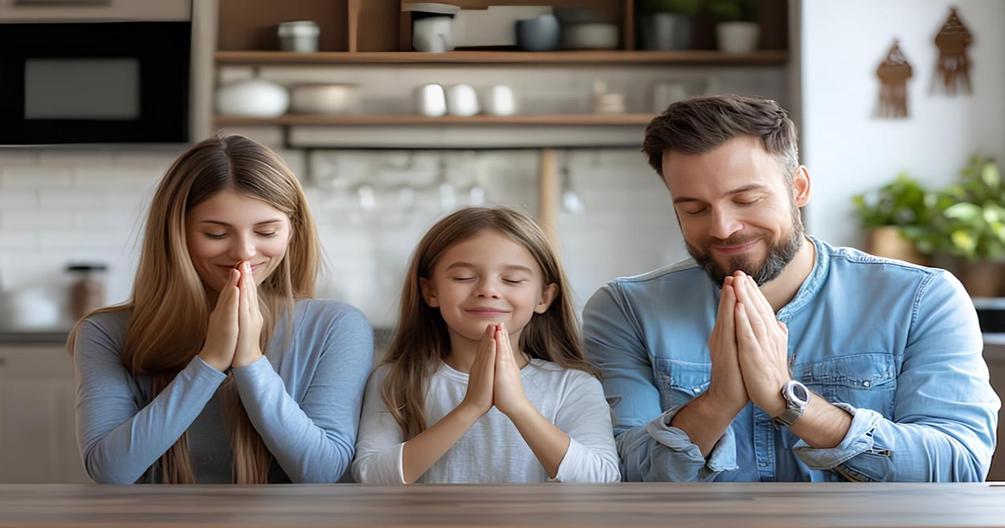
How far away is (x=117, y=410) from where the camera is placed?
1.78 meters

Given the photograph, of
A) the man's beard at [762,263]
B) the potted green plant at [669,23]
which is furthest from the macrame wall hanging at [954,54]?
the man's beard at [762,263]

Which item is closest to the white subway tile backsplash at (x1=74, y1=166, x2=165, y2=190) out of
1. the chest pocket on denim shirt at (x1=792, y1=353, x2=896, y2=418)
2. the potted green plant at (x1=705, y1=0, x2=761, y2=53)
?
the potted green plant at (x1=705, y1=0, x2=761, y2=53)

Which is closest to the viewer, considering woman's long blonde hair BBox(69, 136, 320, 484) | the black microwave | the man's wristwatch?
the man's wristwatch

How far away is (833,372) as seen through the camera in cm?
190

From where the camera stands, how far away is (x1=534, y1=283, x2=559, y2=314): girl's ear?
1.95 meters

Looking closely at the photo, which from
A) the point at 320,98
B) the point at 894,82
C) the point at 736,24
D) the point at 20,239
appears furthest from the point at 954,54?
the point at 20,239

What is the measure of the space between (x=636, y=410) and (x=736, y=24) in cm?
335

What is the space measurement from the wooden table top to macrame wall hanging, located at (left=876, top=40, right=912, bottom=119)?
11.8 feet

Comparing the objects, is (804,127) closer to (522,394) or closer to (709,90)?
(709,90)

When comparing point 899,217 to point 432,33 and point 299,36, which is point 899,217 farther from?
point 299,36

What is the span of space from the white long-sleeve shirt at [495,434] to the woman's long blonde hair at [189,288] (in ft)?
0.61

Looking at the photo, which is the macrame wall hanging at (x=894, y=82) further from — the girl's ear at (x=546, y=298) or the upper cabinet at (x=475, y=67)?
the girl's ear at (x=546, y=298)

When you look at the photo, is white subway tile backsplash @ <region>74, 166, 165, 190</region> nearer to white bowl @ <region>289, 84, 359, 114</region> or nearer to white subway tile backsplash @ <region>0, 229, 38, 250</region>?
white subway tile backsplash @ <region>0, 229, 38, 250</region>

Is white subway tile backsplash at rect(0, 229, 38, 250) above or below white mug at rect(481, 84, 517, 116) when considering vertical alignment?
below
